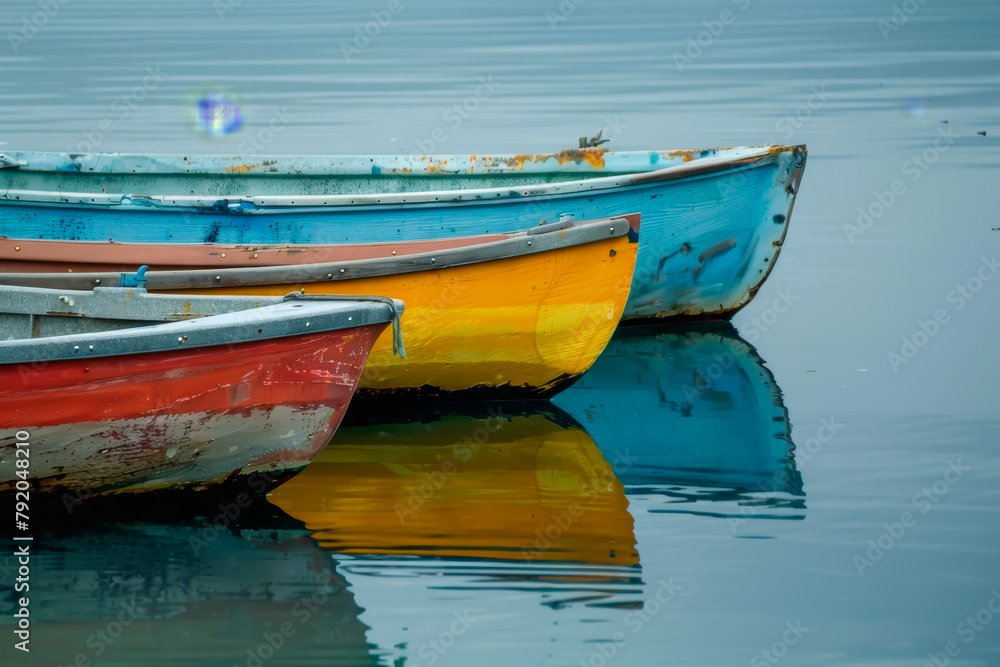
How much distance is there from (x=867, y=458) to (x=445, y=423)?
7.16 ft

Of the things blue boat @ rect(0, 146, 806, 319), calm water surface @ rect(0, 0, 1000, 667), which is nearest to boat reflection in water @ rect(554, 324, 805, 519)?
calm water surface @ rect(0, 0, 1000, 667)

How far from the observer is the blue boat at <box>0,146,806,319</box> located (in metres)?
8.04

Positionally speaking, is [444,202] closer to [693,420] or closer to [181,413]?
[693,420]

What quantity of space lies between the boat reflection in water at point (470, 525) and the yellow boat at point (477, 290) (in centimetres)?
27

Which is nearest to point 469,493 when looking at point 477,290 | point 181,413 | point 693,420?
point 477,290

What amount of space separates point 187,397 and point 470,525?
1.30 metres

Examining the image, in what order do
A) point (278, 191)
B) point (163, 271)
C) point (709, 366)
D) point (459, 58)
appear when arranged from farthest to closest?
point (459, 58) → point (278, 191) → point (709, 366) → point (163, 271)

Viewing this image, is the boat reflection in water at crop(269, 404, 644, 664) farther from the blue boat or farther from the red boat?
the blue boat

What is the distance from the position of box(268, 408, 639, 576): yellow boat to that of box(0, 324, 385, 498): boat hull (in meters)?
0.44

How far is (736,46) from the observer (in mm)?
30750

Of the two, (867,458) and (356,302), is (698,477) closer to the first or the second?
(867,458)

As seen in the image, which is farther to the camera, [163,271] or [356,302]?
[163,271]

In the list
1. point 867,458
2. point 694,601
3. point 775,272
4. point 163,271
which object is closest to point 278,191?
point 163,271

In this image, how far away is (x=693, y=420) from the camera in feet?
23.5
